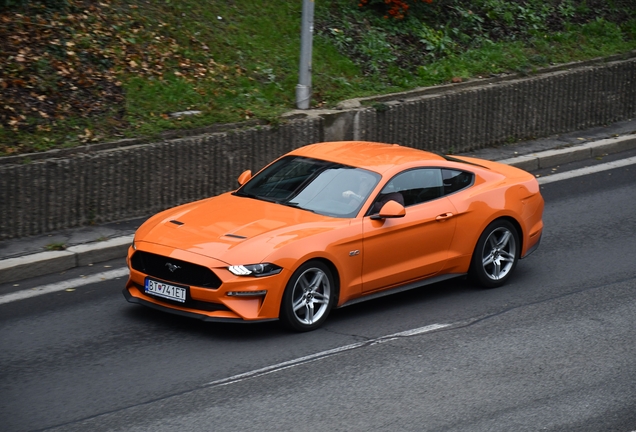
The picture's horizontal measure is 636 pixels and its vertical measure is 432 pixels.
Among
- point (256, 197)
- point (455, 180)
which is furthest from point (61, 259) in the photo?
point (455, 180)

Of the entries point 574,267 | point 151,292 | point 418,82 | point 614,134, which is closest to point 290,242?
point 151,292

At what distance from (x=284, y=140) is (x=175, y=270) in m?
5.58

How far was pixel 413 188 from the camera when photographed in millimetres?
9148

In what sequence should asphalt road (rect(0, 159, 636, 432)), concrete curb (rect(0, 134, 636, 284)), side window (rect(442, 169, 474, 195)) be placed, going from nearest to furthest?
asphalt road (rect(0, 159, 636, 432)), side window (rect(442, 169, 474, 195)), concrete curb (rect(0, 134, 636, 284))

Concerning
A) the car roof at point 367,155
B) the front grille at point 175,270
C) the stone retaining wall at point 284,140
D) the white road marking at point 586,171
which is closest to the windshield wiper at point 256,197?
the car roof at point 367,155

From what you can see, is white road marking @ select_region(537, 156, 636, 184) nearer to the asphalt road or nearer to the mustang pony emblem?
the asphalt road

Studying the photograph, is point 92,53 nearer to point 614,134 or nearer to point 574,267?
point 574,267

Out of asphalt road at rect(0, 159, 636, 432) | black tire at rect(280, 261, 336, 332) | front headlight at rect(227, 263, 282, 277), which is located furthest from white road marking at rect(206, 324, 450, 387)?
front headlight at rect(227, 263, 282, 277)

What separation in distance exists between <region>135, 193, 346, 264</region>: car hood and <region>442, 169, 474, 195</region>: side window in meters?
1.56

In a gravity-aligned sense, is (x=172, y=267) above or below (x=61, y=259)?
above

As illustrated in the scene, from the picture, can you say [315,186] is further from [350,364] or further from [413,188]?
[350,364]

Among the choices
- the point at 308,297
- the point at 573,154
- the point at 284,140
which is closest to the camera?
the point at 308,297

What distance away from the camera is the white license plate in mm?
7859

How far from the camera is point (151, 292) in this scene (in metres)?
8.07
